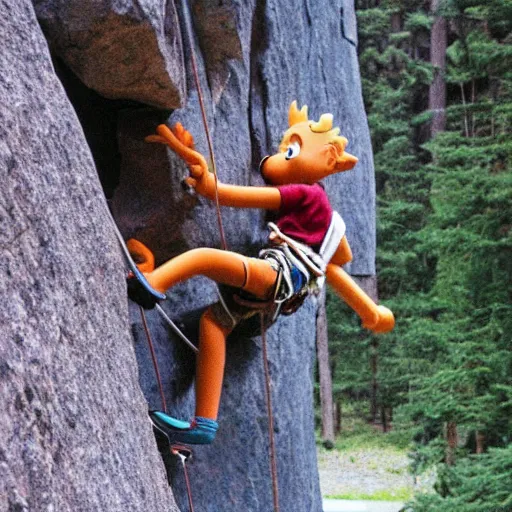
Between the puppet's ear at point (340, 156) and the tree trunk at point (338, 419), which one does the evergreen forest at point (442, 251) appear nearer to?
the tree trunk at point (338, 419)

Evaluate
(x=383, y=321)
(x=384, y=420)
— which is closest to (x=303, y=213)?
(x=383, y=321)

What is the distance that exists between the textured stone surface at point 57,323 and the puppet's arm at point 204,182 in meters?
1.02

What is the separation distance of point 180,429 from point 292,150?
1.32 meters

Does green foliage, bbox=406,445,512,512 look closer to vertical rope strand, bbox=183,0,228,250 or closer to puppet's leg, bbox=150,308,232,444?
puppet's leg, bbox=150,308,232,444

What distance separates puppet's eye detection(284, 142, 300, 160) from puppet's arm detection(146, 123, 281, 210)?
213mm

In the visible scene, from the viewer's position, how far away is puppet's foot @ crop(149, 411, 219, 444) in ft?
10.1

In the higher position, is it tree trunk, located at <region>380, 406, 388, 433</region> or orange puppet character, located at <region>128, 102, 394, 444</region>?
orange puppet character, located at <region>128, 102, 394, 444</region>

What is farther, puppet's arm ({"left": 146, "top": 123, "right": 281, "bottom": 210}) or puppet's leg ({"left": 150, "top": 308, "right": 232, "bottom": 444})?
puppet's arm ({"left": 146, "top": 123, "right": 281, "bottom": 210})

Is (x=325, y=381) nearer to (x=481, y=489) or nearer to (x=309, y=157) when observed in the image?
(x=481, y=489)

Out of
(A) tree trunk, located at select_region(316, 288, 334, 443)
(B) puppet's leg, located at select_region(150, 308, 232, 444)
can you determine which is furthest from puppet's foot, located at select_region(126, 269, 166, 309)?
(A) tree trunk, located at select_region(316, 288, 334, 443)

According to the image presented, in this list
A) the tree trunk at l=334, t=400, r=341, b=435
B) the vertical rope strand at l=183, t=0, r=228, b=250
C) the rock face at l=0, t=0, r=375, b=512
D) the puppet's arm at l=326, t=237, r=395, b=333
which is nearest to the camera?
the rock face at l=0, t=0, r=375, b=512

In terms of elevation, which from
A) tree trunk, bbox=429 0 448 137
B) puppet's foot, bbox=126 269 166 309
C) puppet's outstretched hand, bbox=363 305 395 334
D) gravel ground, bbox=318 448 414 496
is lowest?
gravel ground, bbox=318 448 414 496

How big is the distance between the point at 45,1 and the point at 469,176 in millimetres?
6817

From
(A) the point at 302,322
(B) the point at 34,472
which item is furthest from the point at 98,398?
(A) the point at 302,322
